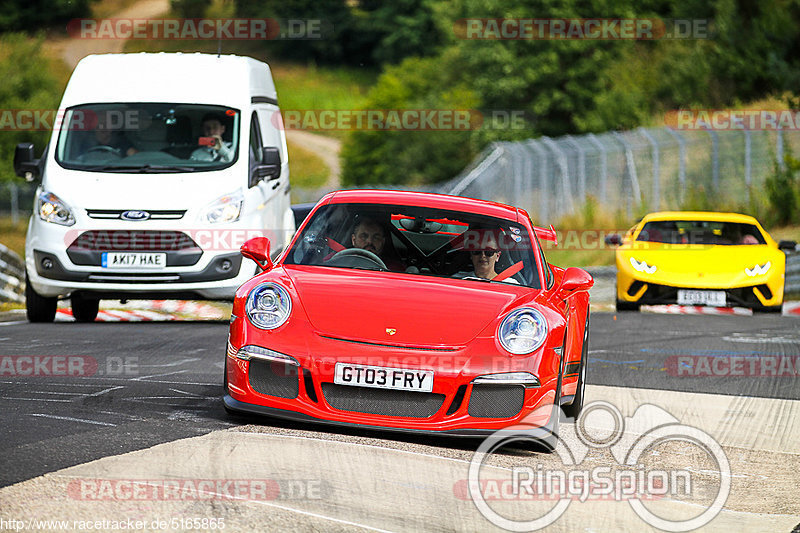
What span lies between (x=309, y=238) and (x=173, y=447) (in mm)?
2160

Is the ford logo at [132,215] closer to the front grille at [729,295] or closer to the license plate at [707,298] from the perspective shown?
the front grille at [729,295]

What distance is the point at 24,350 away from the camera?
411 inches

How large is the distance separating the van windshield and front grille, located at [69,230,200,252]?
746 millimetres

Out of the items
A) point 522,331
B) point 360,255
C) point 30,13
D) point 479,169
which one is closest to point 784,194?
point 479,169

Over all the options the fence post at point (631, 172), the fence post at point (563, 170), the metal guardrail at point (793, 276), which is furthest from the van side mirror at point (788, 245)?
the fence post at point (563, 170)

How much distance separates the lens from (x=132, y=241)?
42.0ft

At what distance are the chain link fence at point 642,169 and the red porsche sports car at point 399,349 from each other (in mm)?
22061

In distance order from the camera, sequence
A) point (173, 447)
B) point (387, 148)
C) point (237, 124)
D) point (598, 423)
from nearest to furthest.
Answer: point (173, 447) < point (598, 423) < point (237, 124) < point (387, 148)

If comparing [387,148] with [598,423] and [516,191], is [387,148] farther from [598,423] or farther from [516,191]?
[598,423]

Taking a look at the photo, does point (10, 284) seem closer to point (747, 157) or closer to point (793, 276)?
point (793, 276)

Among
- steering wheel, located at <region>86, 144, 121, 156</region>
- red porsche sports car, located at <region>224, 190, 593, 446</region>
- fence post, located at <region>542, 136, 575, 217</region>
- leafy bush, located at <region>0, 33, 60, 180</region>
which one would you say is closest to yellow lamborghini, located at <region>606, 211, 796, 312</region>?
steering wheel, located at <region>86, 144, 121, 156</region>

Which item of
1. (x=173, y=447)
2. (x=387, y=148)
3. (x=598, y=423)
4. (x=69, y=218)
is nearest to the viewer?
(x=173, y=447)

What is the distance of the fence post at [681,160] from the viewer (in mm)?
31062

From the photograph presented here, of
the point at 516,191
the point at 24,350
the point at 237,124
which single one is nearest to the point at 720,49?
the point at 516,191
